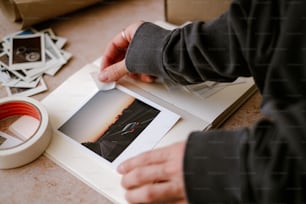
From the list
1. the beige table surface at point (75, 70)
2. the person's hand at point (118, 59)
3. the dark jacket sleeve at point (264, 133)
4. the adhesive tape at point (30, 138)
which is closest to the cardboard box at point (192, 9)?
the beige table surface at point (75, 70)

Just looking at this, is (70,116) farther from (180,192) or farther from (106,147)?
(180,192)

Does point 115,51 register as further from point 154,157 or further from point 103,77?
point 154,157

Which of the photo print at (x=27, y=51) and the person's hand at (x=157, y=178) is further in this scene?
the photo print at (x=27, y=51)

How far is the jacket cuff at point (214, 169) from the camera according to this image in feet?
2.02

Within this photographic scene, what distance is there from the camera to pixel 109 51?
0.91 m

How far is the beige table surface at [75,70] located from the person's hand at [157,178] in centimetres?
8

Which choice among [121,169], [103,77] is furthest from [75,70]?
[121,169]

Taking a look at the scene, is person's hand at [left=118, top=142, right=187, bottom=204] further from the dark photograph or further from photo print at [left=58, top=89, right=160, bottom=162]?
the dark photograph

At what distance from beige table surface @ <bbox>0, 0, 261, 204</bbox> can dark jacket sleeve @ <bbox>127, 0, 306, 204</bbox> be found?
19 cm

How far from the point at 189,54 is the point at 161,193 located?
10.0 inches

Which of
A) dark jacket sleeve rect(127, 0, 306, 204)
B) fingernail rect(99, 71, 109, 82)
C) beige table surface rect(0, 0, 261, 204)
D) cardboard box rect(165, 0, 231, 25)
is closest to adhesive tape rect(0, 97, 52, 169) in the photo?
beige table surface rect(0, 0, 261, 204)

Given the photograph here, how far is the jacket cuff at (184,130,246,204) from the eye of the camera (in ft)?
2.02

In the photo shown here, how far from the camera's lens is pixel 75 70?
96cm

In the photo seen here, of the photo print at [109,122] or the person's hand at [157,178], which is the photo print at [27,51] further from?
the person's hand at [157,178]
